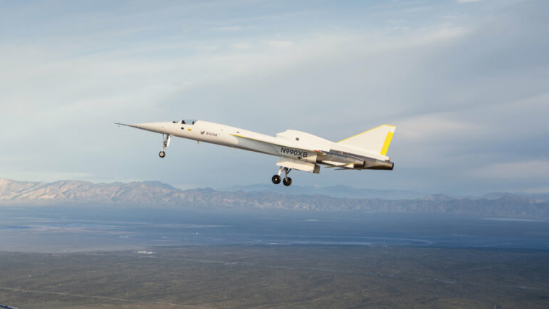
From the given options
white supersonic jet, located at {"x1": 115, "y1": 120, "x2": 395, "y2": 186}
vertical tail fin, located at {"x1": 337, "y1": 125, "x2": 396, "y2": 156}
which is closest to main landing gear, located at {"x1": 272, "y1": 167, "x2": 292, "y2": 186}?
white supersonic jet, located at {"x1": 115, "y1": 120, "x2": 395, "y2": 186}

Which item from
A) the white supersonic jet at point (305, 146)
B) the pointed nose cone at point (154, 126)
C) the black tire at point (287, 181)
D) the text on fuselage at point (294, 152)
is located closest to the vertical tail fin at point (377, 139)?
the white supersonic jet at point (305, 146)

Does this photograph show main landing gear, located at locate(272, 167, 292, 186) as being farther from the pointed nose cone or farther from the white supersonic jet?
the pointed nose cone

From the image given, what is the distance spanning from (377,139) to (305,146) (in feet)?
27.2

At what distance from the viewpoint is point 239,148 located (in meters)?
51.6

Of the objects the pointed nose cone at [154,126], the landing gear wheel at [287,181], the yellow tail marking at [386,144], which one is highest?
the yellow tail marking at [386,144]

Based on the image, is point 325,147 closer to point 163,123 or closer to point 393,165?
point 393,165

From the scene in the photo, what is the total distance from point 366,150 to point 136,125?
26.1m

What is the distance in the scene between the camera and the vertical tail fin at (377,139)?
5197 centimetres

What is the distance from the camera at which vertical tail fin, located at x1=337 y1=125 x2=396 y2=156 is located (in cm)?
5197

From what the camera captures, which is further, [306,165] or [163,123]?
[163,123]

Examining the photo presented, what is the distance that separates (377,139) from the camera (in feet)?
171

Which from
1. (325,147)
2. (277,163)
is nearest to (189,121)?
(277,163)

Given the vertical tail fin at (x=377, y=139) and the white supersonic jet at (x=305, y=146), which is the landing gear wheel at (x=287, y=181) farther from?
the vertical tail fin at (x=377, y=139)

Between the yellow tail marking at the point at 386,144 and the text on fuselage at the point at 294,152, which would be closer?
the text on fuselage at the point at 294,152
